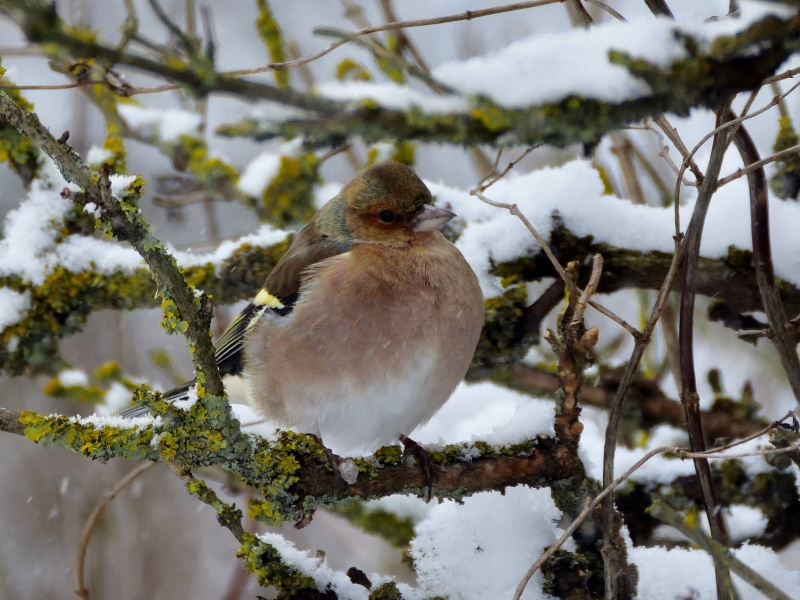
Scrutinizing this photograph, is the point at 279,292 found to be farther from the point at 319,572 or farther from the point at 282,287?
the point at 319,572

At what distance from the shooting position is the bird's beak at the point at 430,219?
3051 millimetres

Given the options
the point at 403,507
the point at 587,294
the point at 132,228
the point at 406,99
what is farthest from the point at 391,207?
the point at 406,99

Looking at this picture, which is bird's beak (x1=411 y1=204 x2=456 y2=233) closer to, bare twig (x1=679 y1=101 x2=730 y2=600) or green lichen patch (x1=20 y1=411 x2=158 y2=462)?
bare twig (x1=679 y1=101 x2=730 y2=600)

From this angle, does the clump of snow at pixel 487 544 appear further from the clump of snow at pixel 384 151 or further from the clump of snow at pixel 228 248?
the clump of snow at pixel 384 151

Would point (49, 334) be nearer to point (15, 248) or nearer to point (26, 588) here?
point (15, 248)

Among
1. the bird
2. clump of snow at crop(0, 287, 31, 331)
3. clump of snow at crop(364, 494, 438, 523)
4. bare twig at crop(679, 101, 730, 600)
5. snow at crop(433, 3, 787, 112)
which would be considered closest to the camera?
snow at crop(433, 3, 787, 112)

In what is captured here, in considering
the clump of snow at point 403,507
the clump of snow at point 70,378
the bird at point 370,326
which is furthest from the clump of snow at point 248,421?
the clump of snow at point 70,378

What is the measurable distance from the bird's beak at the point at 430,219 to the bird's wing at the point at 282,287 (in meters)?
0.31

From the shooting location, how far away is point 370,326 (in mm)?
2773

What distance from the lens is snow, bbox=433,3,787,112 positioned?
1.20 metres

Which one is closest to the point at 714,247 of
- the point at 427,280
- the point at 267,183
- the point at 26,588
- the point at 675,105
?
the point at 427,280

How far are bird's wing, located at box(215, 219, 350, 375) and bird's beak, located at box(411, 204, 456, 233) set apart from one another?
0.31 meters

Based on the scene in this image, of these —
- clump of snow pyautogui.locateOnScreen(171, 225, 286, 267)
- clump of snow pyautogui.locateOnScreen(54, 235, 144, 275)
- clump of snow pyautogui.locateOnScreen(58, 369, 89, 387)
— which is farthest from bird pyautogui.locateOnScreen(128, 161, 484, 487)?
clump of snow pyautogui.locateOnScreen(58, 369, 89, 387)

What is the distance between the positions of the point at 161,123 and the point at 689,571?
138 inches
